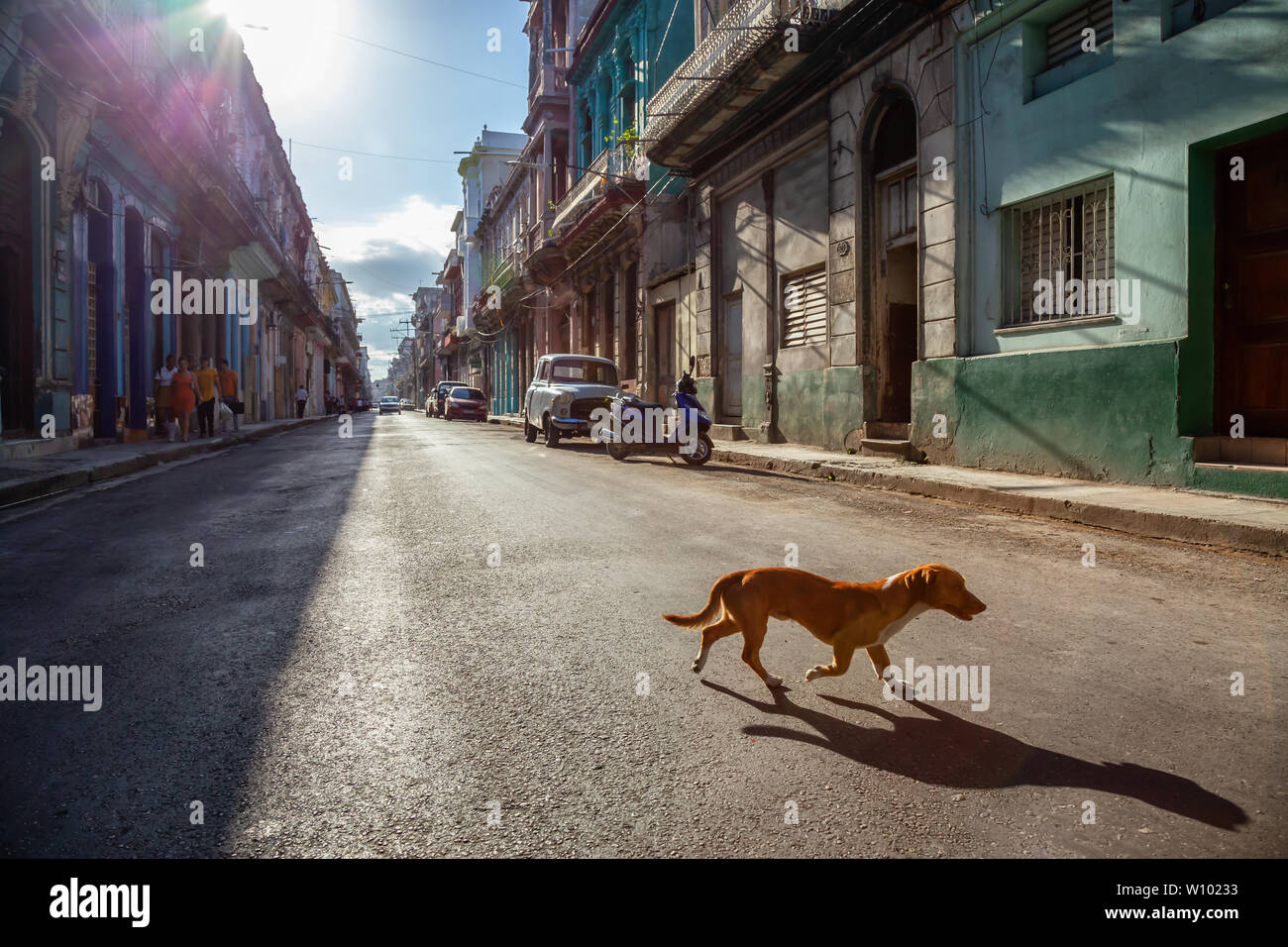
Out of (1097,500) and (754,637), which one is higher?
(1097,500)

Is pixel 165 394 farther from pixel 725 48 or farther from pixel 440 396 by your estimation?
pixel 440 396

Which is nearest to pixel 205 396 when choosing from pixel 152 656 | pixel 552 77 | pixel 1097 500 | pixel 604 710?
pixel 152 656

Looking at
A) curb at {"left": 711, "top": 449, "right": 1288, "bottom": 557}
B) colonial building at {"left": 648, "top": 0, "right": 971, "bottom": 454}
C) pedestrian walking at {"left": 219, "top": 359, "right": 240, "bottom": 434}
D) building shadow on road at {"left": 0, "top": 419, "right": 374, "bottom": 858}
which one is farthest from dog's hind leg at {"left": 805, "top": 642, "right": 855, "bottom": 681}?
pedestrian walking at {"left": 219, "top": 359, "right": 240, "bottom": 434}

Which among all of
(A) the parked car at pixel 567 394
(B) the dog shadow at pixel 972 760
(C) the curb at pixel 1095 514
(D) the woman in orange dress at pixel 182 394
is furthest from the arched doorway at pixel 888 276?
(D) the woman in orange dress at pixel 182 394

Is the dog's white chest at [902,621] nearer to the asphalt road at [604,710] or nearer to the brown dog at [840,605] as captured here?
the brown dog at [840,605]

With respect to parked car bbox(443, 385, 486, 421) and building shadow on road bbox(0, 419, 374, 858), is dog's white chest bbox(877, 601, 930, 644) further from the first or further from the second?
parked car bbox(443, 385, 486, 421)

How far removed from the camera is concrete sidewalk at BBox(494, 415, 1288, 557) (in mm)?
6309

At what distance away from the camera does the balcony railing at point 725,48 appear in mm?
14320

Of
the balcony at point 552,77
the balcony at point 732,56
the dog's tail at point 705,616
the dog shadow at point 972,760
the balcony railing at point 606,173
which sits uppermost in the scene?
the balcony at point 552,77

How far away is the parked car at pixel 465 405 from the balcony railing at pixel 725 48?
23.8 m

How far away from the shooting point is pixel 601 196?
25391 millimetres

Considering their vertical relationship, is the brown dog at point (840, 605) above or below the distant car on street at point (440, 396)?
below

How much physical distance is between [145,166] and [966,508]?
17917mm

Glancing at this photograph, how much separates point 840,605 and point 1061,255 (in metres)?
8.91
